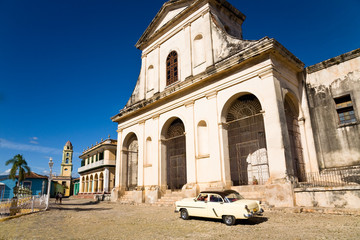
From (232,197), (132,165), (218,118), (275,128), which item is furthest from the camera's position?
(132,165)

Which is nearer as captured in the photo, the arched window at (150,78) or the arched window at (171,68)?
the arched window at (171,68)

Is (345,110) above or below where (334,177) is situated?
above

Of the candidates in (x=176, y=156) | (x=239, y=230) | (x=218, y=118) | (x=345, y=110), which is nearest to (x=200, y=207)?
(x=239, y=230)

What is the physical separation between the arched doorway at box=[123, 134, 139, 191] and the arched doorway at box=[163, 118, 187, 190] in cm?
406

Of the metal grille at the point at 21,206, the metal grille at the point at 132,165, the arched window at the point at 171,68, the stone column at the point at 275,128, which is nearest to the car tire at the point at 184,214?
the stone column at the point at 275,128

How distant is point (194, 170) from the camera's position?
1343 cm

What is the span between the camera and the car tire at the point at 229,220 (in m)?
7.21

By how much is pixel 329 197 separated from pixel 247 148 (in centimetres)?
677

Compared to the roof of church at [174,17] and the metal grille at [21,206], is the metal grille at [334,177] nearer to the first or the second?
the roof of church at [174,17]

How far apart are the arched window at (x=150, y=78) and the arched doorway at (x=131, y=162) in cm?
411

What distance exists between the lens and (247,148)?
1513 cm

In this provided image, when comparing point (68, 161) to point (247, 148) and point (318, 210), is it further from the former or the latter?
point (318, 210)

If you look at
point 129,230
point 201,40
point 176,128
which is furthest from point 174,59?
point 129,230

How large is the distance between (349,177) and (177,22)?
13.3 meters
